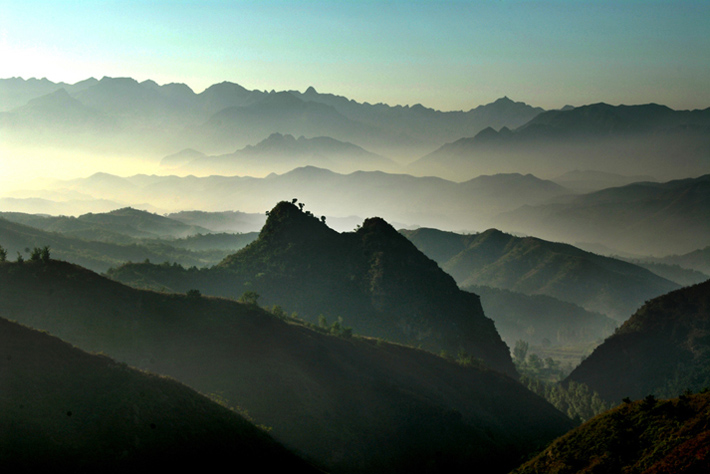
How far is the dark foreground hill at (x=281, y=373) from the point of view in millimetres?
95438

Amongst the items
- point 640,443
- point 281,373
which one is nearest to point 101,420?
point 281,373

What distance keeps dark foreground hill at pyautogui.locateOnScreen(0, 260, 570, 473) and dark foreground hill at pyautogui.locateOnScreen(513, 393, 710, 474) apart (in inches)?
1619

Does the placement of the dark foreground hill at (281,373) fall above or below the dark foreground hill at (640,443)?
below

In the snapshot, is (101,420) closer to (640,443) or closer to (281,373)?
(281,373)

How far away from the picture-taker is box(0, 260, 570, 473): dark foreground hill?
9544cm

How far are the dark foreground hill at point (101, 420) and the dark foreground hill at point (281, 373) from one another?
18906mm

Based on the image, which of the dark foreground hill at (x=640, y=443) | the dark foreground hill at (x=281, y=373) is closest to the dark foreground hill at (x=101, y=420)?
the dark foreground hill at (x=281, y=373)

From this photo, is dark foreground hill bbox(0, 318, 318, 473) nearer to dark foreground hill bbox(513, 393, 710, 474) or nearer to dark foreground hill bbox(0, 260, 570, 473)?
dark foreground hill bbox(0, 260, 570, 473)

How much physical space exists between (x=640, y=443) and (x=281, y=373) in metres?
69.1

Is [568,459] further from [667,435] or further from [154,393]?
[154,393]

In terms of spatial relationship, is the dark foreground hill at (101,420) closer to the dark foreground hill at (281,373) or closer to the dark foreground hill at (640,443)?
the dark foreground hill at (281,373)

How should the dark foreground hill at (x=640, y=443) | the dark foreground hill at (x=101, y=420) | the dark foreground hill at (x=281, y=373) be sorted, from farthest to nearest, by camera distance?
the dark foreground hill at (x=281, y=373)
the dark foreground hill at (x=101, y=420)
the dark foreground hill at (x=640, y=443)

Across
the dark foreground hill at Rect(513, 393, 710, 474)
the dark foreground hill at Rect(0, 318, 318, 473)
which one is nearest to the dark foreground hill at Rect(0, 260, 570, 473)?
the dark foreground hill at Rect(0, 318, 318, 473)

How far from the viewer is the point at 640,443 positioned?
5281 centimetres
